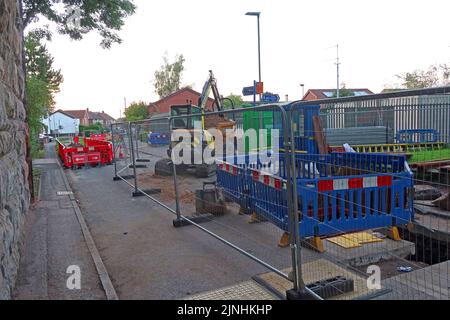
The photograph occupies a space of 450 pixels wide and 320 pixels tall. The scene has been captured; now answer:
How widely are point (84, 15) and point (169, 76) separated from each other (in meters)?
55.3

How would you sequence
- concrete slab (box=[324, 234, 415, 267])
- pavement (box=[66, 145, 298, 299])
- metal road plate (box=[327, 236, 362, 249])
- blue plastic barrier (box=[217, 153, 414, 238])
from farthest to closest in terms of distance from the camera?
metal road plate (box=[327, 236, 362, 249])
blue plastic barrier (box=[217, 153, 414, 238])
concrete slab (box=[324, 234, 415, 267])
pavement (box=[66, 145, 298, 299])

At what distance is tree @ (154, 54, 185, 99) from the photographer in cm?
6925

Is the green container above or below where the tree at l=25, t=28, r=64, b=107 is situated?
below

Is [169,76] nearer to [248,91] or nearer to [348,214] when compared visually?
[248,91]

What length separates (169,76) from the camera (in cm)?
6950

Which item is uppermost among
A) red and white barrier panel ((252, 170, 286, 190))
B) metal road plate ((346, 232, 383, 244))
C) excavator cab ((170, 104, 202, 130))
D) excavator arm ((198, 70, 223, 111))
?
excavator arm ((198, 70, 223, 111))

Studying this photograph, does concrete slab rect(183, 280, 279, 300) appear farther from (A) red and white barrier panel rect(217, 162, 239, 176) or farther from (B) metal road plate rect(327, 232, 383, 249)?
(A) red and white barrier panel rect(217, 162, 239, 176)

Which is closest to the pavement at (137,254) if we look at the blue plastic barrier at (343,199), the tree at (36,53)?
the blue plastic barrier at (343,199)

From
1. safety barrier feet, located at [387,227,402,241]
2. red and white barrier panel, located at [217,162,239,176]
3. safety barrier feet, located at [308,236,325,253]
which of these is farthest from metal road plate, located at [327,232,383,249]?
red and white barrier panel, located at [217,162,239,176]

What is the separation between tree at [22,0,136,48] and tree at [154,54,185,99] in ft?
175

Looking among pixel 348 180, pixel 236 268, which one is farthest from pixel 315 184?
pixel 236 268
